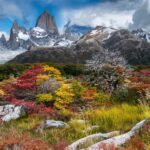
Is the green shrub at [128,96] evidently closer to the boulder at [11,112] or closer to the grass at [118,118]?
the boulder at [11,112]

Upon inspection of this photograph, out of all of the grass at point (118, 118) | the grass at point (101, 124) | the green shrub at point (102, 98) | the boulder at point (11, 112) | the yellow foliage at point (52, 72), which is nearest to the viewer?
the grass at point (101, 124)

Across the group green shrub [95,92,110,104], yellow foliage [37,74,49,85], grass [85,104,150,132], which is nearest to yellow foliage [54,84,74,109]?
green shrub [95,92,110,104]

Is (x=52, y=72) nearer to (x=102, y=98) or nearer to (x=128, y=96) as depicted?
(x=102, y=98)

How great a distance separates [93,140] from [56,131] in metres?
2.72

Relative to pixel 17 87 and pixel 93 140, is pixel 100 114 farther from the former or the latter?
pixel 17 87

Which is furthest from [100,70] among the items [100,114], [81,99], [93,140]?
[93,140]

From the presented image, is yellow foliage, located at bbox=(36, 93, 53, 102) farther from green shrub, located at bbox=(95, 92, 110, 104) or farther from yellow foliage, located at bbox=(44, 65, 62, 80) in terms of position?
yellow foliage, located at bbox=(44, 65, 62, 80)

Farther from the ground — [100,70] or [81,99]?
[100,70]

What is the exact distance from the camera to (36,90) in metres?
27.0

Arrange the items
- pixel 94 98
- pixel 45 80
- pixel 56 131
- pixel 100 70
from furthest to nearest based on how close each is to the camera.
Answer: pixel 100 70 → pixel 45 80 → pixel 94 98 → pixel 56 131

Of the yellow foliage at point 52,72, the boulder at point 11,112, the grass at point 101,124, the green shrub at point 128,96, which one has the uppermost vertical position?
the yellow foliage at point 52,72

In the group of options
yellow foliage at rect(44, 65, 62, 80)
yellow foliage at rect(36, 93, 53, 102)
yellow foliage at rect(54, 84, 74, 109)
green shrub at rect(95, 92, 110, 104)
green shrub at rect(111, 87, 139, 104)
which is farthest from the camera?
yellow foliage at rect(44, 65, 62, 80)

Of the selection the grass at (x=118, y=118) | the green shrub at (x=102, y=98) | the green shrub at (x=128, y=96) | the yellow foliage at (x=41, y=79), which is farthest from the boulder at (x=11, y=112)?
the grass at (x=118, y=118)

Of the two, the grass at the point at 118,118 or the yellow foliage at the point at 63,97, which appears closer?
the grass at the point at 118,118
